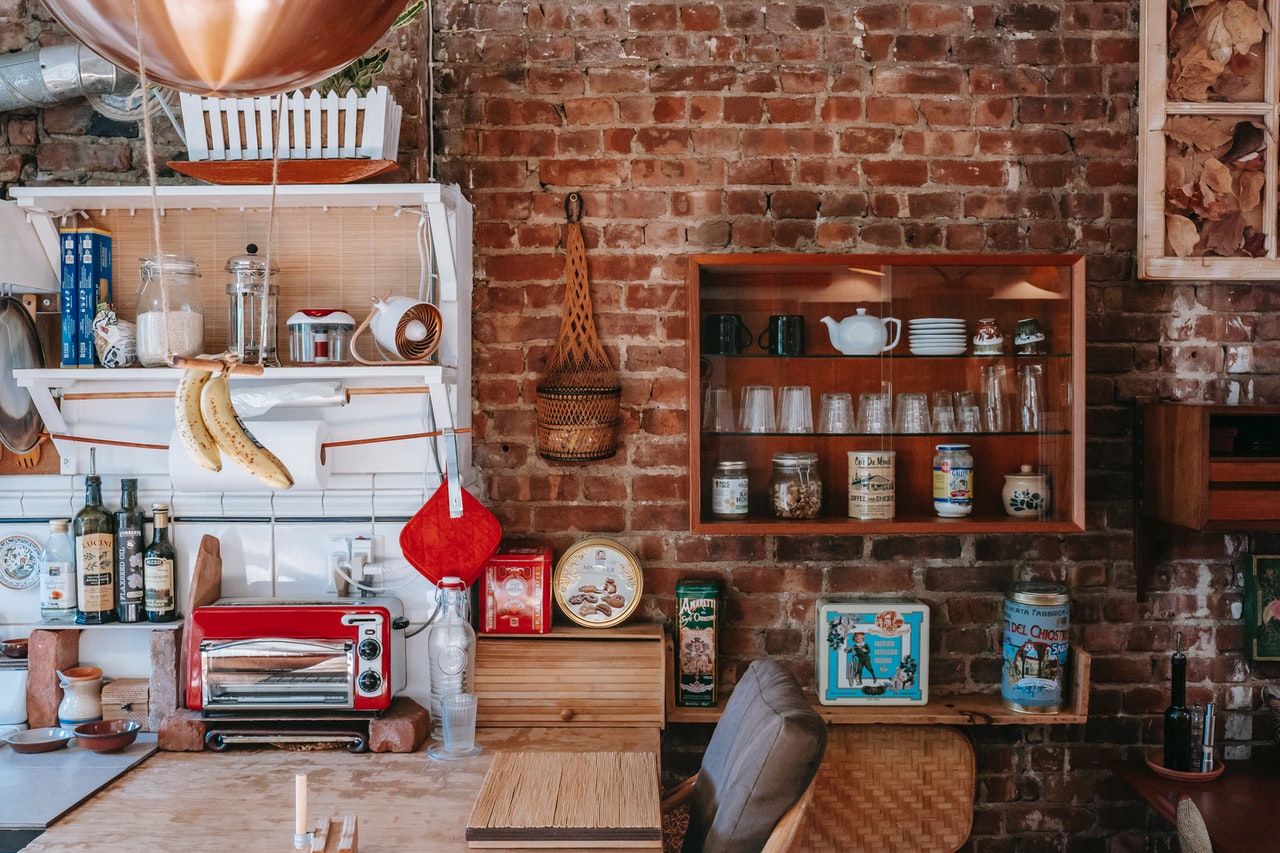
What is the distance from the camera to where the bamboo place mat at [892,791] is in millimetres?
2463

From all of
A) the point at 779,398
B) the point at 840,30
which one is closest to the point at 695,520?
the point at 779,398

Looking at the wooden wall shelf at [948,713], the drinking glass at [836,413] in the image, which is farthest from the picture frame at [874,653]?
the drinking glass at [836,413]

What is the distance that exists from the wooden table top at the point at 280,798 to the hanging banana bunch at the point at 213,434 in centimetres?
73

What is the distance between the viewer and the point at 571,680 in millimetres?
2402

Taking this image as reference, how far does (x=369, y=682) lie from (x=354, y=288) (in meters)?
1.04

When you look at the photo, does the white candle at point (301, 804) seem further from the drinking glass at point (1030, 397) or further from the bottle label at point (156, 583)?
the drinking glass at point (1030, 397)

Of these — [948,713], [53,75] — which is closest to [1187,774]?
[948,713]

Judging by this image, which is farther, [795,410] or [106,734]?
[795,410]

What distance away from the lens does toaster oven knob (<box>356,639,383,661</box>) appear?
222 centimetres

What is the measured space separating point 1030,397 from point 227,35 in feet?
6.80

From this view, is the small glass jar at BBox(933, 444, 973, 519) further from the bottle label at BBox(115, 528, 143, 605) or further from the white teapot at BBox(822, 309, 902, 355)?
the bottle label at BBox(115, 528, 143, 605)

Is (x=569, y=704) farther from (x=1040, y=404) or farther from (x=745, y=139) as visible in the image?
(x=745, y=139)

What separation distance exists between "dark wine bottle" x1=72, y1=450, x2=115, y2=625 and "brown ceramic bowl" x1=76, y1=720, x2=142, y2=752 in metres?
0.31

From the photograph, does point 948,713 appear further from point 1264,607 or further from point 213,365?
point 213,365
